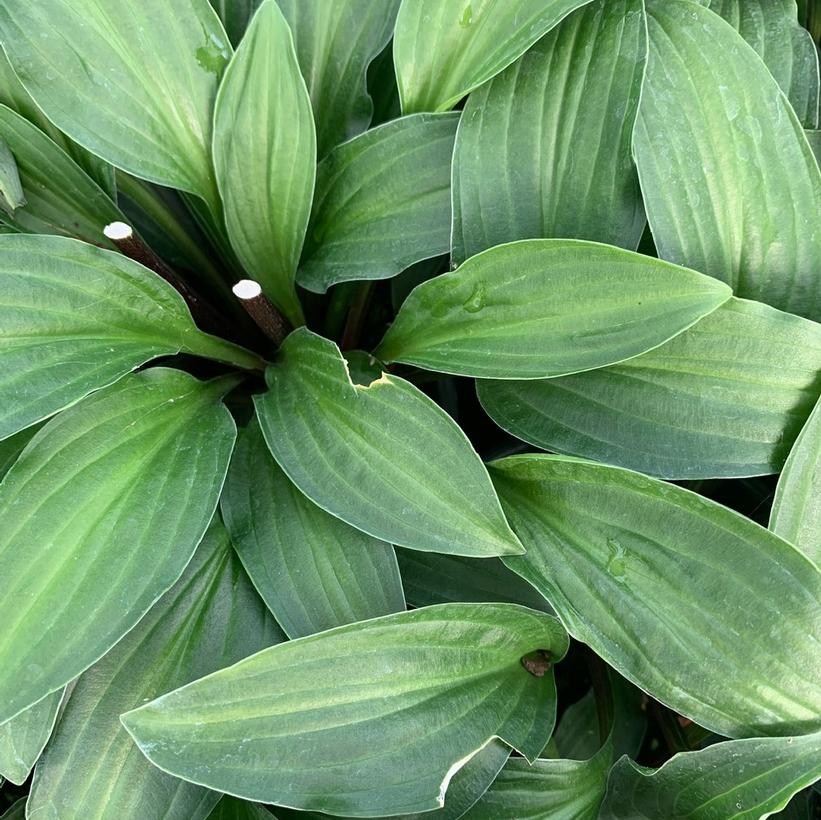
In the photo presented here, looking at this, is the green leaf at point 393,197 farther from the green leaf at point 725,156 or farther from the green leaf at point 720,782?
the green leaf at point 720,782

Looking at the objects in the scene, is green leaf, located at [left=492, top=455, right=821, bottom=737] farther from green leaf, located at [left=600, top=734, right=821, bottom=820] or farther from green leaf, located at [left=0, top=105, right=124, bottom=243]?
green leaf, located at [left=0, top=105, right=124, bottom=243]

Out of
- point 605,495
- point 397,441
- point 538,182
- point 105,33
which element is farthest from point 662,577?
point 105,33

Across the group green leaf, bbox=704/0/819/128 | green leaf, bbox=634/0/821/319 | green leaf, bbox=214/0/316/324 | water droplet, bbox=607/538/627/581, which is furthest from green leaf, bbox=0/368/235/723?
green leaf, bbox=704/0/819/128

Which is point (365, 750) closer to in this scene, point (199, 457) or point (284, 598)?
point (284, 598)

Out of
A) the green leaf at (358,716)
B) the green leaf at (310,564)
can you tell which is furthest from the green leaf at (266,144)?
the green leaf at (358,716)

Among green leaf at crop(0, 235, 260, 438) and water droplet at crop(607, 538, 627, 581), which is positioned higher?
green leaf at crop(0, 235, 260, 438)
